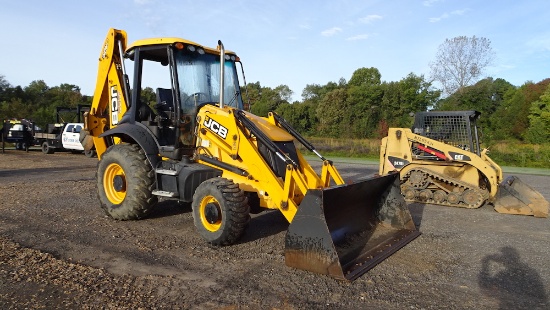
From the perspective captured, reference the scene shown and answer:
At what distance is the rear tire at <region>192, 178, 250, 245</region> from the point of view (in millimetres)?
5184

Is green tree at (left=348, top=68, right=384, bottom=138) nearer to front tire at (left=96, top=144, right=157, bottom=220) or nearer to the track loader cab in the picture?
the track loader cab

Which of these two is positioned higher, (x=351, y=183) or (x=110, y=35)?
(x=110, y=35)

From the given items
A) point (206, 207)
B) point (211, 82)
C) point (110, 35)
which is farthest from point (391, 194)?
point (110, 35)

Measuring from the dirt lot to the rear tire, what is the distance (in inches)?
8.7

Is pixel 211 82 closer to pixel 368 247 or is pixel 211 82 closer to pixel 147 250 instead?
pixel 147 250

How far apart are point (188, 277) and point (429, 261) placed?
3065mm

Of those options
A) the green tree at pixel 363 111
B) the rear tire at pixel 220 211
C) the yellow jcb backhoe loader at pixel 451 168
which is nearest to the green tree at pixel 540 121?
the green tree at pixel 363 111

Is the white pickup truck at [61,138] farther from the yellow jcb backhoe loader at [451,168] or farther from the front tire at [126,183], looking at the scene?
the yellow jcb backhoe loader at [451,168]

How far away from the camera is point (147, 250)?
5.34 meters

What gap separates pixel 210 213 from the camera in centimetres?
534

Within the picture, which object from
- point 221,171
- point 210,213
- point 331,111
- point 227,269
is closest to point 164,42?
point 221,171

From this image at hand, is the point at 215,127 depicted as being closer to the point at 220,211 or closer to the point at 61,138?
the point at 220,211

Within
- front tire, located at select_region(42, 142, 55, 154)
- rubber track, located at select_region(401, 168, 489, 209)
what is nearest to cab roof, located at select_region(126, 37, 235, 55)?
rubber track, located at select_region(401, 168, 489, 209)

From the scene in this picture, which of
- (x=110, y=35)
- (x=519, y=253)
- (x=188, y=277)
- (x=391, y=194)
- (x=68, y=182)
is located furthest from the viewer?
(x=68, y=182)
